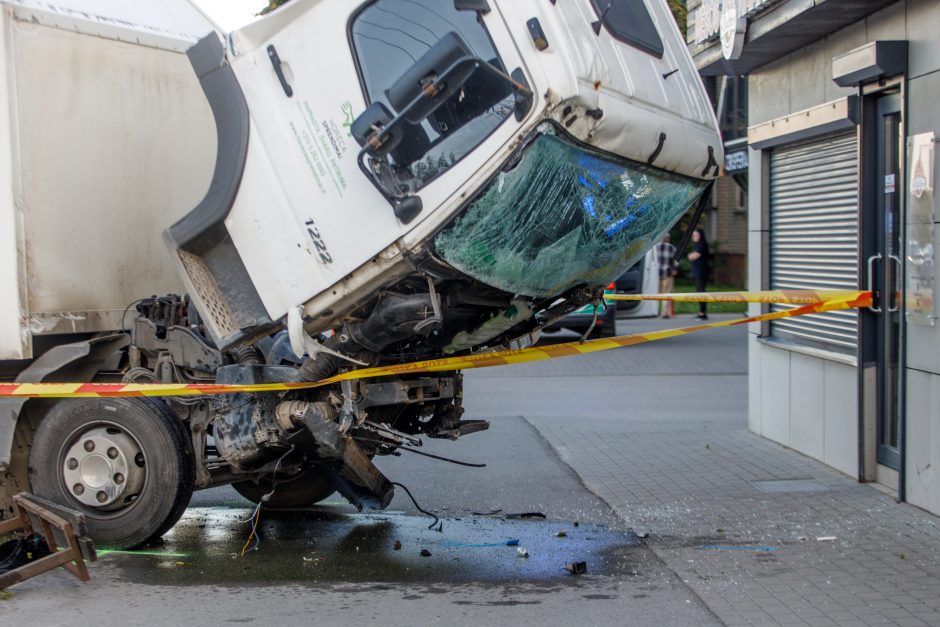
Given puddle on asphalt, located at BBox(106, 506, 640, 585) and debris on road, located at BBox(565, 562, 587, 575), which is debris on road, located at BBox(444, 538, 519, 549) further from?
debris on road, located at BBox(565, 562, 587, 575)

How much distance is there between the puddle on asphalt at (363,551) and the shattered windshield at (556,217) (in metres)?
1.55

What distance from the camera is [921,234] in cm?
675

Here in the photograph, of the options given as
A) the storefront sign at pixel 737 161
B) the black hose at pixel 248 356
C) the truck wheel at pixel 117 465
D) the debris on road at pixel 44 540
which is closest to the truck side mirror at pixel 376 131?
the black hose at pixel 248 356

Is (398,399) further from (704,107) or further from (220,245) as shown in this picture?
(704,107)

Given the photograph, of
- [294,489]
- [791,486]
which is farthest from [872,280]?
[294,489]

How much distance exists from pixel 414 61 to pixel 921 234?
138 inches

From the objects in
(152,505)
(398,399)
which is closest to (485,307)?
(398,399)

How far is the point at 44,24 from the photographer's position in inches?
247

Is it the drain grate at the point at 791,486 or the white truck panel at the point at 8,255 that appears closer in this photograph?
the white truck panel at the point at 8,255

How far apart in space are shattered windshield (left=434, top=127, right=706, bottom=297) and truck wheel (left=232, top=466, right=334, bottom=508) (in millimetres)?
2453

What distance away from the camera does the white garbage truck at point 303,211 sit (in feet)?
15.8

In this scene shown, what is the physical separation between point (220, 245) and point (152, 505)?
4.76ft

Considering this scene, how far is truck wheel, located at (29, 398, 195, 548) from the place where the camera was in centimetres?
593

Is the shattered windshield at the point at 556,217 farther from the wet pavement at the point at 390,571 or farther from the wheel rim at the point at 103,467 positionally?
the wheel rim at the point at 103,467
